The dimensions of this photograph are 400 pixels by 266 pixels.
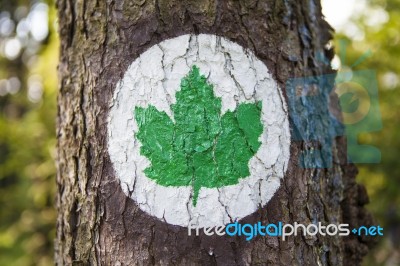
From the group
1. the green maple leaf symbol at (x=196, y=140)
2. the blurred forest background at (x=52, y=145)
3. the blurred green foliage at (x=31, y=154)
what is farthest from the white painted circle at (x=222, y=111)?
the blurred green foliage at (x=31, y=154)

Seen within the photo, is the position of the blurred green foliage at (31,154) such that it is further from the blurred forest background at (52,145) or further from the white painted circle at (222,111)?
the white painted circle at (222,111)

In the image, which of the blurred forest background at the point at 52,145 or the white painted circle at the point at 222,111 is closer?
the white painted circle at the point at 222,111

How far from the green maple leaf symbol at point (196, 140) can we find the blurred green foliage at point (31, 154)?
6.68 feet

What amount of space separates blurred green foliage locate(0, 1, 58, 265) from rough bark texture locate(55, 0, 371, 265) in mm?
1783

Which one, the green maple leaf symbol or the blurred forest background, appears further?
the blurred forest background

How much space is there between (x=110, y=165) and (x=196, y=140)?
27 cm

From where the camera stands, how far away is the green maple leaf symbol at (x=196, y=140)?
1.23m

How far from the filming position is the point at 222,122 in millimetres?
1247

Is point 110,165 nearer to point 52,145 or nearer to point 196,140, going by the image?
point 196,140

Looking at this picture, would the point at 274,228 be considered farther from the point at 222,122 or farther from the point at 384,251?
the point at 384,251

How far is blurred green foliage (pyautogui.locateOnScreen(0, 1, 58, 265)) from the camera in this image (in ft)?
11.5

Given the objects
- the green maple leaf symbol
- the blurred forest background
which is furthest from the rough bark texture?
the blurred forest background

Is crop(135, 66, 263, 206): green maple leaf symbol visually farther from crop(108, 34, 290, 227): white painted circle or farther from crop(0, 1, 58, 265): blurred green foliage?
crop(0, 1, 58, 265): blurred green foliage

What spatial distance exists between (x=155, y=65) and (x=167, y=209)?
422 millimetres
